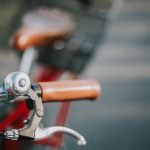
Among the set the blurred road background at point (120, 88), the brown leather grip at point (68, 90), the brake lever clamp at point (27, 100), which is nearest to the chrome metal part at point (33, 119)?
the brake lever clamp at point (27, 100)

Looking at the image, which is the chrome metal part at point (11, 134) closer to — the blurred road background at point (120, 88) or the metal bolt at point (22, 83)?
the metal bolt at point (22, 83)

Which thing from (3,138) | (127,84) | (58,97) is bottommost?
(127,84)

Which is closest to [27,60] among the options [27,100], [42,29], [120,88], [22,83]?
[42,29]

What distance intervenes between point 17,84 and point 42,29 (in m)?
1.79

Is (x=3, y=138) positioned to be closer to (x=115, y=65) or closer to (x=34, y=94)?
(x=34, y=94)

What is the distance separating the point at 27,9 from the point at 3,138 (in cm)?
241

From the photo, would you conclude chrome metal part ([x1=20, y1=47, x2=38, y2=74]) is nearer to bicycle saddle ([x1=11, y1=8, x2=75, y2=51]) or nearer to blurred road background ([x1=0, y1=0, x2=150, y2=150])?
bicycle saddle ([x1=11, y1=8, x2=75, y2=51])

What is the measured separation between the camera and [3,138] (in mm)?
2146

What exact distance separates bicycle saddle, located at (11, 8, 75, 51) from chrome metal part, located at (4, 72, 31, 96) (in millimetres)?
1458

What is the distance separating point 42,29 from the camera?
3.72m

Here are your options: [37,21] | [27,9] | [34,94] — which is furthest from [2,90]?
[27,9]

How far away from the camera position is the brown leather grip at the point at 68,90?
86.4 inches

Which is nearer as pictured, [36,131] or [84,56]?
[36,131]

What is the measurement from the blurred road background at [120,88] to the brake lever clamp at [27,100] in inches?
69.2
